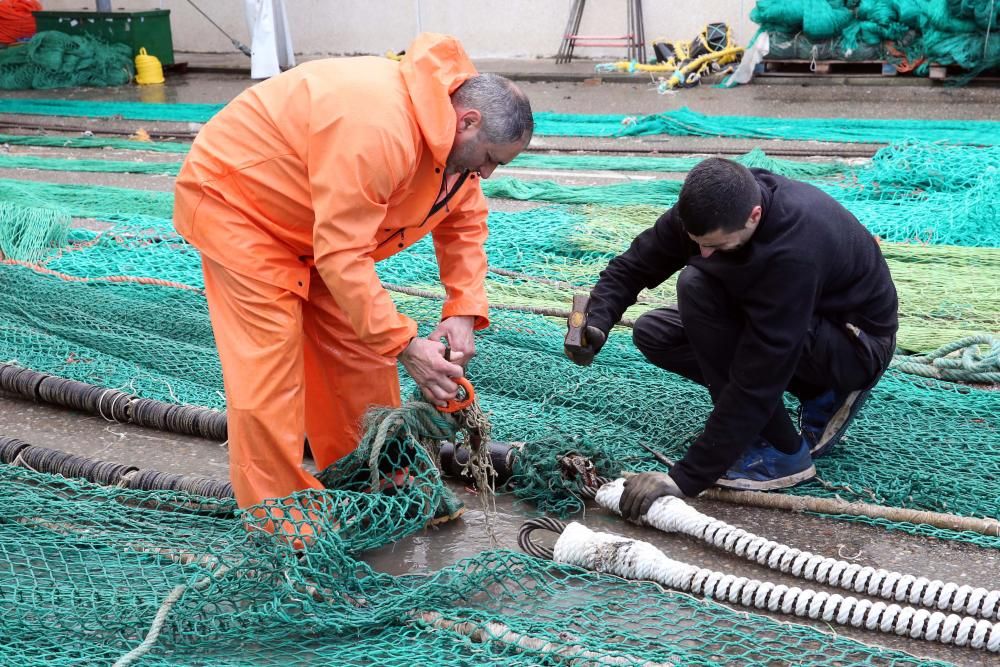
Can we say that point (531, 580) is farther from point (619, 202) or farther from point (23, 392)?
point (619, 202)

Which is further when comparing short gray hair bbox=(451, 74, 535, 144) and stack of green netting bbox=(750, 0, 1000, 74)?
stack of green netting bbox=(750, 0, 1000, 74)

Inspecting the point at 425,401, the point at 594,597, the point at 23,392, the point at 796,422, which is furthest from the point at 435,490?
the point at 23,392

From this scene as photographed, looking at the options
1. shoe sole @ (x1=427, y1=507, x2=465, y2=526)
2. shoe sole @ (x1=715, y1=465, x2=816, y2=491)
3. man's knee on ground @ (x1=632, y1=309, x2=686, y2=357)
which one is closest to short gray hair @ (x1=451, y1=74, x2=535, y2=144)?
man's knee on ground @ (x1=632, y1=309, x2=686, y2=357)

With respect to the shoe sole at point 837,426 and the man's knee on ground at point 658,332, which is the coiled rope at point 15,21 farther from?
the shoe sole at point 837,426

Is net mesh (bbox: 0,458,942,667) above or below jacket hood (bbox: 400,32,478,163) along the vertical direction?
below

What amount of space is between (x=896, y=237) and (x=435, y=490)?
12.7 ft

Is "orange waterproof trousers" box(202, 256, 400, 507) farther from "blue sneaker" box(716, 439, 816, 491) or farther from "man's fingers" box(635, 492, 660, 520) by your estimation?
"blue sneaker" box(716, 439, 816, 491)

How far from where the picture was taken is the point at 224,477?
3885mm

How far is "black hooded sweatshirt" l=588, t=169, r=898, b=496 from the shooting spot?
304cm

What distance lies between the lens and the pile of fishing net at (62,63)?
1459 centimetres

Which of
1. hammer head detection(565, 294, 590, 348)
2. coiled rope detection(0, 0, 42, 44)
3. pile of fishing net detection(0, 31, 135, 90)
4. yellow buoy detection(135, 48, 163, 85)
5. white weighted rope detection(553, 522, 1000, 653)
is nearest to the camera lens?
white weighted rope detection(553, 522, 1000, 653)

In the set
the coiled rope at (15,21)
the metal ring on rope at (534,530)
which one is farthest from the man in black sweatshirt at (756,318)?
the coiled rope at (15,21)

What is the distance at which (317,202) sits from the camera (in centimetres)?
284

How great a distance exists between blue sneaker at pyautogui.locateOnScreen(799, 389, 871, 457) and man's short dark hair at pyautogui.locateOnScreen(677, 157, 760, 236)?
0.92m
